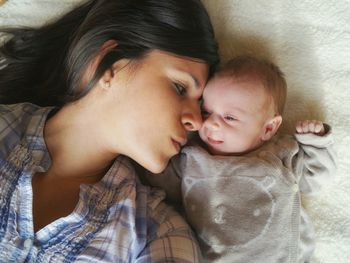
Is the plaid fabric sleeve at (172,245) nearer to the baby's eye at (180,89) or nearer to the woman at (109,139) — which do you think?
the woman at (109,139)

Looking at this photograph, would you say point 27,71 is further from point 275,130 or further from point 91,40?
point 275,130

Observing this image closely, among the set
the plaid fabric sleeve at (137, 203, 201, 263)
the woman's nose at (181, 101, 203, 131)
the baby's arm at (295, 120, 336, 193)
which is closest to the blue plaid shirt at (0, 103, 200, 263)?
the plaid fabric sleeve at (137, 203, 201, 263)

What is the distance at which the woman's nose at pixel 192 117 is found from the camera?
109cm

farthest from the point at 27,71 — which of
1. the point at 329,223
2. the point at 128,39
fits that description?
the point at 329,223

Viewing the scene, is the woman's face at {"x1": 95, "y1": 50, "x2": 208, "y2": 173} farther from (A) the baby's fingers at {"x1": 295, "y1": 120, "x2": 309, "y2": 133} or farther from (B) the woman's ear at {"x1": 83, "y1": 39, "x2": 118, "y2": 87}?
(A) the baby's fingers at {"x1": 295, "y1": 120, "x2": 309, "y2": 133}

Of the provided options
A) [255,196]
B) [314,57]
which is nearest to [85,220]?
[255,196]

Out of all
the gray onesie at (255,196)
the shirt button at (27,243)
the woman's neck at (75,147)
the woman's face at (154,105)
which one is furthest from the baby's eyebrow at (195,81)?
the shirt button at (27,243)

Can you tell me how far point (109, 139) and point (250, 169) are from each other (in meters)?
0.39

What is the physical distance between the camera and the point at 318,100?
1239 millimetres

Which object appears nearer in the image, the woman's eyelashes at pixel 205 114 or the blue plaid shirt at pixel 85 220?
the blue plaid shirt at pixel 85 220

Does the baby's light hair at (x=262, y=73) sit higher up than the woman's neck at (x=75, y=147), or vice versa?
the baby's light hair at (x=262, y=73)

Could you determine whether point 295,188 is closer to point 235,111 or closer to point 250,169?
point 250,169

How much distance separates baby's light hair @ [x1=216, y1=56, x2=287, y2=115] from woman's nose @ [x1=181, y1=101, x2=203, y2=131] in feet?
0.39

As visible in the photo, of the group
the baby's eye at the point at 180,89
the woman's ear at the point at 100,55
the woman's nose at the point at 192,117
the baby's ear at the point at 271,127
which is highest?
the woman's ear at the point at 100,55
